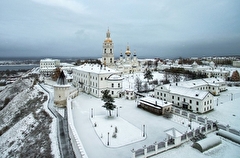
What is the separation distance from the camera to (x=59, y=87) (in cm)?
3183

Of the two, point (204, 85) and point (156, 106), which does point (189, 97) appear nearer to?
point (156, 106)

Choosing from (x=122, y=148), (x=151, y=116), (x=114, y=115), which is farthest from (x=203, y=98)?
(x=122, y=148)

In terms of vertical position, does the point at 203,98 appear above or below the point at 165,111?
above

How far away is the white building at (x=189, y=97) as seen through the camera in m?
28.7

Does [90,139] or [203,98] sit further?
[203,98]

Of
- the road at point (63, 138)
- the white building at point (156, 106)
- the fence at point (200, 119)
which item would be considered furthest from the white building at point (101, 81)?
the fence at point (200, 119)

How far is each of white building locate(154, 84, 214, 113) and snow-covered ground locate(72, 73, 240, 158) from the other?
1472 millimetres

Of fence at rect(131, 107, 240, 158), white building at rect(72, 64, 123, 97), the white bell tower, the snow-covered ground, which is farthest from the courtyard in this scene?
the white bell tower

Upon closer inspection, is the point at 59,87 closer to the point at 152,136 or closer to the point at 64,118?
the point at 64,118

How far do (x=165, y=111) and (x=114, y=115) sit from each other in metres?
7.86

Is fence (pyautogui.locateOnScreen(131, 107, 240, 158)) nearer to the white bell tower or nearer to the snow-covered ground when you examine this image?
the snow-covered ground

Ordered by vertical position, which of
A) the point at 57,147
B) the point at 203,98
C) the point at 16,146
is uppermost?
the point at 203,98

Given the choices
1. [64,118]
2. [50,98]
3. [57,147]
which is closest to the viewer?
[57,147]

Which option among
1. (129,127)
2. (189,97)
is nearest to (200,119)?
(189,97)
